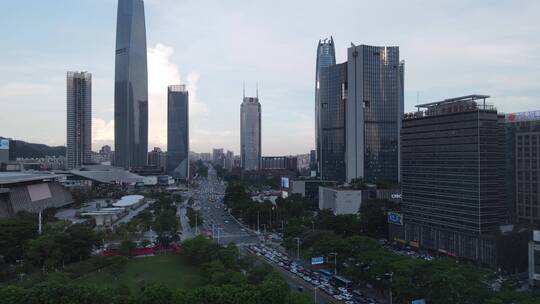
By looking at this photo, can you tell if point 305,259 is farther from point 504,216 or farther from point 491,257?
point 504,216

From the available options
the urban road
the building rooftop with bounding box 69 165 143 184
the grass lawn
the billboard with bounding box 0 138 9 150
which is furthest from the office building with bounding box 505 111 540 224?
the billboard with bounding box 0 138 9 150

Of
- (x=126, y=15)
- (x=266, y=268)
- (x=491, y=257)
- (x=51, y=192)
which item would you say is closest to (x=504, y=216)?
(x=491, y=257)

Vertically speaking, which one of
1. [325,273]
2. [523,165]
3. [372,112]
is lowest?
[325,273]

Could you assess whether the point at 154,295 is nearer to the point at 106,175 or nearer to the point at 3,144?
the point at 3,144

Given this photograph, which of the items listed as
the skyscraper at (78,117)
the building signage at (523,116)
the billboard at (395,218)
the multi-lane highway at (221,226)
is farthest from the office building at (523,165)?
the skyscraper at (78,117)

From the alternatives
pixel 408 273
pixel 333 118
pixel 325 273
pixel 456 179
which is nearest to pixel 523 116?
pixel 456 179

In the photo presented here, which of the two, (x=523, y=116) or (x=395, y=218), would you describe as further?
(x=395, y=218)

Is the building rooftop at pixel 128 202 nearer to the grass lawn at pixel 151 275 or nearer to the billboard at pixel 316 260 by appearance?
the grass lawn at pixel 151 275

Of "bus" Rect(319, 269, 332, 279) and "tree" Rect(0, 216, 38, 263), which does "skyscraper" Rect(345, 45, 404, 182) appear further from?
"tree" Rect(0, 216, 38, 263)
